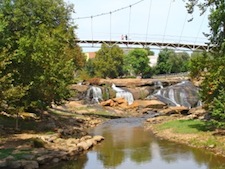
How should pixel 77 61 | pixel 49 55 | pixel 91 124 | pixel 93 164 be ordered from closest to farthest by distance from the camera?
pixel 93 164
pixel 49 55
pixel 91 124
pixel 77 61

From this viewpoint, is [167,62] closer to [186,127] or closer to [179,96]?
[179,96]

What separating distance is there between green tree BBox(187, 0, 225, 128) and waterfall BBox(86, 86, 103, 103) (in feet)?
105

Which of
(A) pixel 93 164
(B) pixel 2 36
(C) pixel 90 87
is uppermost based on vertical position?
(B) pixel 2 36

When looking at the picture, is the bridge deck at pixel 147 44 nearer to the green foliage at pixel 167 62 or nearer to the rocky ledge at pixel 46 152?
the green foliage at pixel 167 62

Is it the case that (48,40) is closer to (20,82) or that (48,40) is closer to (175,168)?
(20,82)

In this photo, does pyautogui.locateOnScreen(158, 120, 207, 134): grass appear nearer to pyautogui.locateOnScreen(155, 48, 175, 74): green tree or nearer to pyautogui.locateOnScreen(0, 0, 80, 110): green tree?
pyautogui.locateOnScreen(0, 0, 80, 110): green tree

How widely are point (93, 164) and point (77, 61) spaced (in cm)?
4941

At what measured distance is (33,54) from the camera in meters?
24.7

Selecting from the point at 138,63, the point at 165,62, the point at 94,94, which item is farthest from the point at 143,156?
the point at 165,62

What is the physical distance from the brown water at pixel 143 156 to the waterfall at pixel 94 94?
2964 cm

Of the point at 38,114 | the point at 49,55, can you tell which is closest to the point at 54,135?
the point at 49,55

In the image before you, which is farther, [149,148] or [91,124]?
[91,124]

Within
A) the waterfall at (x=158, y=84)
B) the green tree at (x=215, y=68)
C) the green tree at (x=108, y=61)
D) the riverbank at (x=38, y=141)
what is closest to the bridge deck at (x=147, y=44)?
the green tree at (x=108, y=61)

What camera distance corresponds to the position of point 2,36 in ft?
73.2
